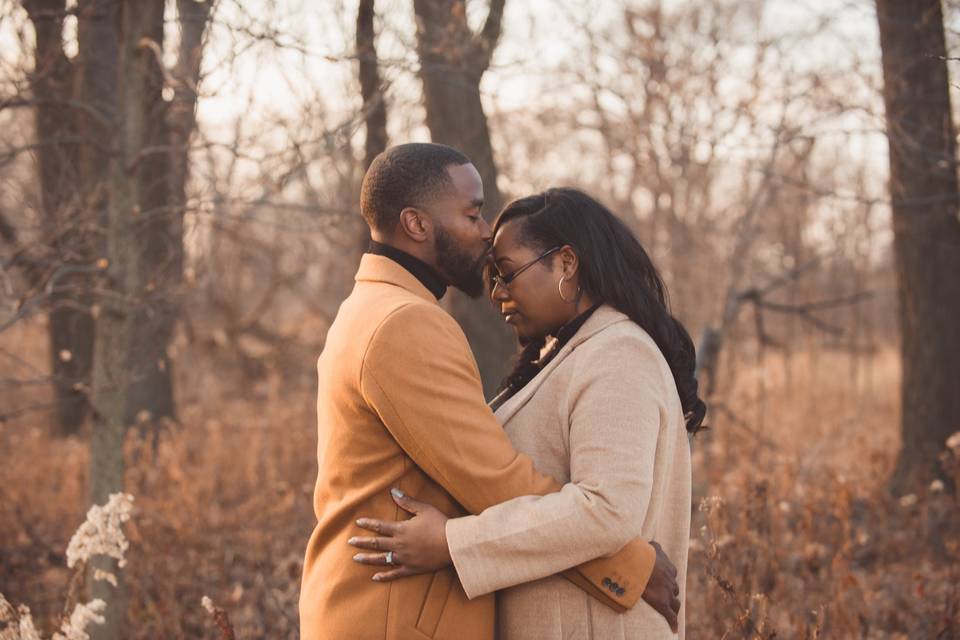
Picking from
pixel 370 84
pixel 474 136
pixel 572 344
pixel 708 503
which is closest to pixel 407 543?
pixel 572 344

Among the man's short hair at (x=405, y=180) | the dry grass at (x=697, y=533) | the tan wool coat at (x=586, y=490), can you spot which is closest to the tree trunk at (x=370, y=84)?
the man's short hair at (x=405, y=180)

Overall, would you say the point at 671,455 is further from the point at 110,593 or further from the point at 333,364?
the point at 110,593

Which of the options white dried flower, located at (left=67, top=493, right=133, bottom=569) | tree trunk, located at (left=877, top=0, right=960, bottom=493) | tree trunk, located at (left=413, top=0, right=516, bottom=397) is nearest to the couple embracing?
white dried flower, located at (left=67, top=493, right=133, bottom=569)

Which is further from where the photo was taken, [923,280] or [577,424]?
[923,280]

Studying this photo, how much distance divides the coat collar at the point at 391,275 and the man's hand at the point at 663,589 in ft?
2.97

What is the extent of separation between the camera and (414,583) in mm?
2182

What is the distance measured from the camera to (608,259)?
247 cm

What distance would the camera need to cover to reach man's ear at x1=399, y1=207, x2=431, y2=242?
2.43 m

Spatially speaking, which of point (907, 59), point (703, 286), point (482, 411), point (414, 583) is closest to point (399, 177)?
A: point (482, 411)

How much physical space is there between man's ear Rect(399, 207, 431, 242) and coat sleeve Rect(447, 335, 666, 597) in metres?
0.64

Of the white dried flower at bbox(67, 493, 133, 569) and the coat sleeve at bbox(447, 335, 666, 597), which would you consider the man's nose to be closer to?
the coat sleeve at bbox(447, 335, 666, 597)

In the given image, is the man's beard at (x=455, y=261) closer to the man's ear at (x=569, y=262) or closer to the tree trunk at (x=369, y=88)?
the man's ear at (x=569, y=262)

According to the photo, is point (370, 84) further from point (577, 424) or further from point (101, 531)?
point (577, 424)

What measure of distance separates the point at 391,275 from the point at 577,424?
64cm
